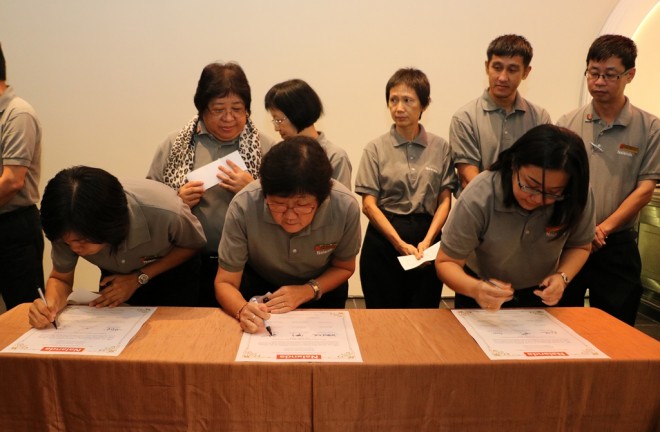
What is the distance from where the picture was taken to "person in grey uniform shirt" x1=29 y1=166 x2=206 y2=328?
4.38 feet

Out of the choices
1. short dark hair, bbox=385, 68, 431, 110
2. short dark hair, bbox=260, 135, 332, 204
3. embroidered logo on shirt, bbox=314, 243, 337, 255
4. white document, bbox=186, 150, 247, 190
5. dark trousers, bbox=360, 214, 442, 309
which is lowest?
dark trousers, bbox=360, 214, 442, 309

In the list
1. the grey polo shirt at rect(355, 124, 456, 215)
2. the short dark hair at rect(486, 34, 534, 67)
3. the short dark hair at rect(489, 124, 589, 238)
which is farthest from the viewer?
the grey polo shirt at rect(355, 124, 456, 215)

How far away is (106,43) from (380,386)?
2794 millimetres

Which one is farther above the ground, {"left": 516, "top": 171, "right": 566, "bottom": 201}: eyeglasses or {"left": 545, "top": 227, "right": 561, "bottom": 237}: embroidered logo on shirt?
{"left": 516, "top": 171, "right": 566, "bottom": 201}: eyeglasses

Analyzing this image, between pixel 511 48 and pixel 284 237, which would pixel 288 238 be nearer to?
pixel 284 237

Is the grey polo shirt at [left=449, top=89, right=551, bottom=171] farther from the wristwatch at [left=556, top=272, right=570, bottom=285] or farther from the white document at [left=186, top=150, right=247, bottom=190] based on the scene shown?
the white document at [left=186, top=150, right=247, bottom=190]

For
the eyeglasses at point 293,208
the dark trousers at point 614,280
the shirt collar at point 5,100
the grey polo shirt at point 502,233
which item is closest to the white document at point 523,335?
the grey polo shirt at point 502,233

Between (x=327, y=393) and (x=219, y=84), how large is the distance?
1.15 m

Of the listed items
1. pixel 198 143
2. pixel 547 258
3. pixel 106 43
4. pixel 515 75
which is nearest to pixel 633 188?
pixel 515 75

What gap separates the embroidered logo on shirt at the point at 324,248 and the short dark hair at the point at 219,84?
25.9 inches

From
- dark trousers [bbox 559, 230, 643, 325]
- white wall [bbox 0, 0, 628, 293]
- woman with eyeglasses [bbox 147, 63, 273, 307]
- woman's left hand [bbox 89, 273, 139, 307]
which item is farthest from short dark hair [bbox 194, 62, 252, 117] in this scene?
dark trousers [bbox 559, 230, 643, 325]

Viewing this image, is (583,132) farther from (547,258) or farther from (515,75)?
(547,258)

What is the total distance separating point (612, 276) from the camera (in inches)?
84.8

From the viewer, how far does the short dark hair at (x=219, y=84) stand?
1.88m
